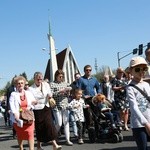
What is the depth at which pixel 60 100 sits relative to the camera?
34.7ft

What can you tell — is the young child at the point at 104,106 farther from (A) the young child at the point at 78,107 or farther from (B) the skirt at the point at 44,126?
(B) the skirt at the point at 44,126

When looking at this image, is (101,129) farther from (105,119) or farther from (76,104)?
(76,104)

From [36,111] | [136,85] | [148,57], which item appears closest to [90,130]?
[36,111]

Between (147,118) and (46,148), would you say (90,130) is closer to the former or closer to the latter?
(46,148)

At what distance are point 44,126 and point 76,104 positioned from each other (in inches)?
67.1

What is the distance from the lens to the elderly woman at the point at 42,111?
9.12 m

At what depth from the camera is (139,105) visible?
5.14 metres

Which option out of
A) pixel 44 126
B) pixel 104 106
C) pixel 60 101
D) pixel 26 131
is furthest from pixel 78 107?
pixel 26 131

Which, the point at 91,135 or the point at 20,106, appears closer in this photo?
the point at 20,106

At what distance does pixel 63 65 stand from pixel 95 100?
150 ft

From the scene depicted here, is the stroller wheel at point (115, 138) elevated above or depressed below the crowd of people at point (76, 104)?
below

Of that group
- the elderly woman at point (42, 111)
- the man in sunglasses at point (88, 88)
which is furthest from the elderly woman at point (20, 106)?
the man in sunglasses at point (88, 88)

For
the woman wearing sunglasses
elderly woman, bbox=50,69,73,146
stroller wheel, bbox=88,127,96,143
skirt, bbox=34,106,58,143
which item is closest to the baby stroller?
stroller wheel, bbox=88,127,96,143

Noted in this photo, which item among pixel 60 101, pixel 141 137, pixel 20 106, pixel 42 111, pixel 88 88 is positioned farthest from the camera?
pixel 88 88
